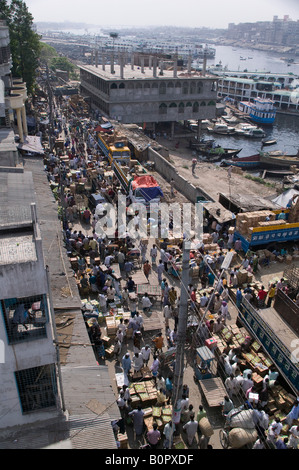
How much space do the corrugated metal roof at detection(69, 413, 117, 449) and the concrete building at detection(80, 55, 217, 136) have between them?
39.2m

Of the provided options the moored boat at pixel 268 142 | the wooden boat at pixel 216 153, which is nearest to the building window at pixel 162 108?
the wooden boat at pixel 216 153

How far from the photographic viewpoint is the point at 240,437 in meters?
9.77

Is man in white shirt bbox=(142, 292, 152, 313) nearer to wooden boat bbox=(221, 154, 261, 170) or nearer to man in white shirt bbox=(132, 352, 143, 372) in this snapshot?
man in white shirt bbox=(132, 352, 143, 372)

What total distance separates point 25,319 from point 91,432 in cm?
288

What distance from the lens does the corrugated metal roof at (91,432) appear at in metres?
8.06

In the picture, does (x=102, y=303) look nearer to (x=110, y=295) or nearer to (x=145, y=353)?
(x=110, y=295)

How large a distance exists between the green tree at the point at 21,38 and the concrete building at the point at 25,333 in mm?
32763

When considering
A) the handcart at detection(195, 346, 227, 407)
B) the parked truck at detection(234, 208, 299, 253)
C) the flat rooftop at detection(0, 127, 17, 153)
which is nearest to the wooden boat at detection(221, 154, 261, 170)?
the parked truck at detection(234, 208, 299, 253)

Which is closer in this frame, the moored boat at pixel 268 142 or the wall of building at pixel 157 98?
the wall of building at pixel 157 98

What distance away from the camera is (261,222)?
65.8 ft

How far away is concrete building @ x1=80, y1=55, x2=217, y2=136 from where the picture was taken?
43.4m

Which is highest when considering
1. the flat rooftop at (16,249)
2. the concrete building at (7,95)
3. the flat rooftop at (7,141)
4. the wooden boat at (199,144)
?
the concrete building at (7,95)

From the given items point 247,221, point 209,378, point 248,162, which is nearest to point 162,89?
point 248,162

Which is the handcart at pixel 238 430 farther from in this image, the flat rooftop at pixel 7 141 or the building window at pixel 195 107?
the building window at pixel 195 107
